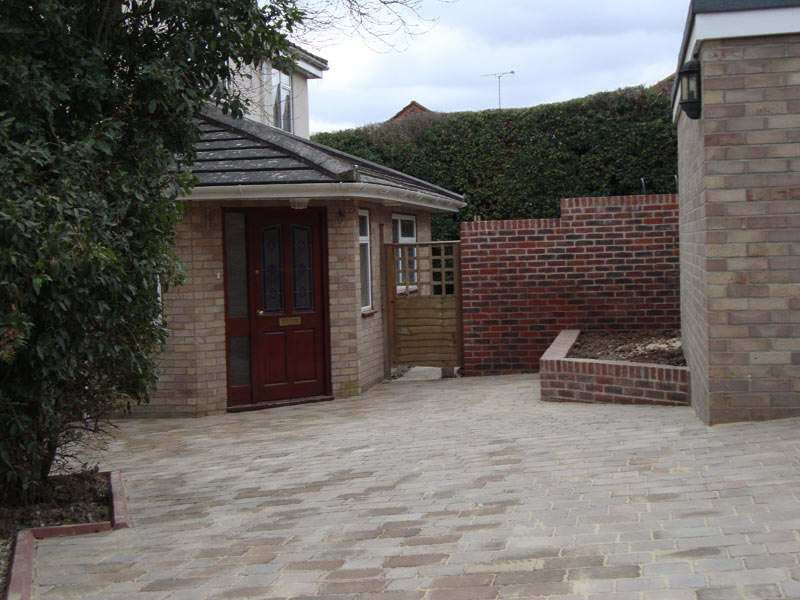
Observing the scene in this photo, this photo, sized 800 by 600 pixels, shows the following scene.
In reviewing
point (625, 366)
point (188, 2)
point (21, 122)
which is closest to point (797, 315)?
point (625, 366)

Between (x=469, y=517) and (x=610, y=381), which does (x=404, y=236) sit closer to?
(x=610, y=381)

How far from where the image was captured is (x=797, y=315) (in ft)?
22.0

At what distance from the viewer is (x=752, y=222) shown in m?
6.75

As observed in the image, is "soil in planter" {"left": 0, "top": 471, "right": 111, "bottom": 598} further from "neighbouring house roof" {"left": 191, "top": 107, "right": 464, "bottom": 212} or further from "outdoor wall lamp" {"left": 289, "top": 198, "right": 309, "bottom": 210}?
"outdoor wall lamp" {"left": 289, "top": 198, "right": 309, "bottom": 210}

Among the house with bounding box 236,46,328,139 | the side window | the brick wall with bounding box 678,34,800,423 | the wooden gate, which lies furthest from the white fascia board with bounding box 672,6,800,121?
the house with bounding box 236,46,328,139

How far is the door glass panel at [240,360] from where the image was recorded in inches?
453

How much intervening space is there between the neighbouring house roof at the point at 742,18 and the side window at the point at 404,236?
7.50 m

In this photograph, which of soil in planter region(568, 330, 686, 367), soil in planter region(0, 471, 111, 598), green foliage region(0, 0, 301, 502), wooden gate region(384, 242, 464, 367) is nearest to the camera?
green foliage region(0, 0, 301, 502)

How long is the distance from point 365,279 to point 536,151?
7.87 metres

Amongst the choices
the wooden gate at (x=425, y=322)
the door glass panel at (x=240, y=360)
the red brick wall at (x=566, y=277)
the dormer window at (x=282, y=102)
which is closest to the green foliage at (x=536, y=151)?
the dormer window at (x=282, y=102)

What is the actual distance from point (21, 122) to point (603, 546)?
4246mm

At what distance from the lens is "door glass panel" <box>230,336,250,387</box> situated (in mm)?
11508

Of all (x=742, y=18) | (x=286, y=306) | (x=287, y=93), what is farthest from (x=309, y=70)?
(x=742, y=18)

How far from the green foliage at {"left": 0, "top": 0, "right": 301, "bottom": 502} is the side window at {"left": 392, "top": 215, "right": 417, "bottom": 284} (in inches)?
292
